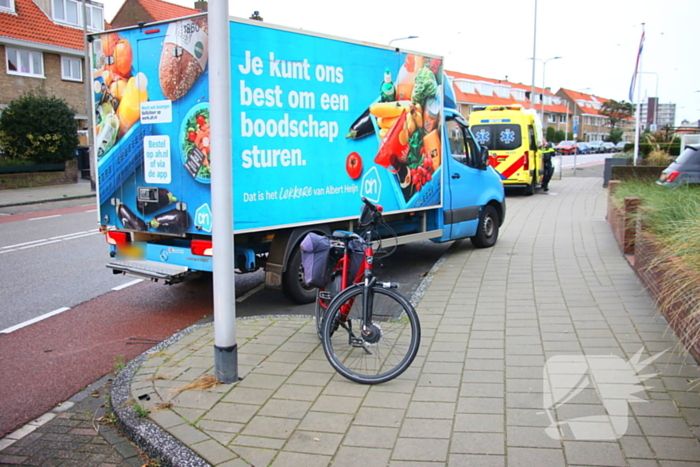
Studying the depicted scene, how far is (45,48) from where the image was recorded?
100.0 feet

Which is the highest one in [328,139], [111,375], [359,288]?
[328,139]

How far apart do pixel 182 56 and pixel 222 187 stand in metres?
2.34

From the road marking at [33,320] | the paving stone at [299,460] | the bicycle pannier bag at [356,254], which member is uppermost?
the bicycle pannier bag at [356,254]

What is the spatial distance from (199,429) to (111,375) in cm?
160

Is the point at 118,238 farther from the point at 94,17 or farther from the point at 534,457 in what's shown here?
the point at 94,17

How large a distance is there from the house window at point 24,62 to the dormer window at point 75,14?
3.44 metres

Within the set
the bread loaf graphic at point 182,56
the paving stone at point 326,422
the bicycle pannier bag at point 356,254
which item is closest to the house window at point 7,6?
the bread loaf graphic at point 182,56

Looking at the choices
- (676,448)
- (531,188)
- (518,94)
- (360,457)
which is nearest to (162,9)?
(531,188)

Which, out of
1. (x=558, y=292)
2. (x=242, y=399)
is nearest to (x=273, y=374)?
(x=242, y=399)

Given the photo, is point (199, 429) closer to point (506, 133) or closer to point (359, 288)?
point (359, 288)

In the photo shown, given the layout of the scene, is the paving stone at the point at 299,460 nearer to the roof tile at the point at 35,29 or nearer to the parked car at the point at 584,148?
the roof tile at the point at 35,29

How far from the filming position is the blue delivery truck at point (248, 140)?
19.8 feet

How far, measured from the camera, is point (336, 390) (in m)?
4.35

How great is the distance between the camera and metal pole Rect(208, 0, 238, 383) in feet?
13.4
